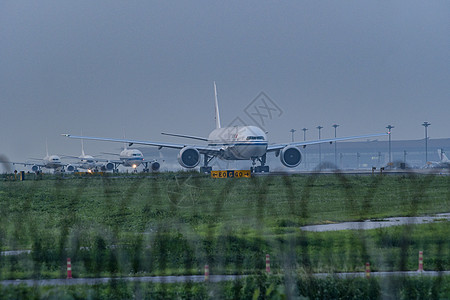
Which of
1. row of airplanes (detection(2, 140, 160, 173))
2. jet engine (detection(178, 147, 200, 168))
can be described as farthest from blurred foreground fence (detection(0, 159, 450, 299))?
row of airplanes (detection(2, 140, 160, 173))

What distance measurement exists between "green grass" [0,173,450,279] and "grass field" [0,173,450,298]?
0.05 metres

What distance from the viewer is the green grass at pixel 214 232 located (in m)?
24.6

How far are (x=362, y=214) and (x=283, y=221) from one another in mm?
6939

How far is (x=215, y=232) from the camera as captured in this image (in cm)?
3089

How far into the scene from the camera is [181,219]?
3572 cm

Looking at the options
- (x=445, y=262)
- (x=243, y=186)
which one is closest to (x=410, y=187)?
(x=243, y=186)

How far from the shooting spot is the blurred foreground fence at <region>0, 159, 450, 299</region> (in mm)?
19469

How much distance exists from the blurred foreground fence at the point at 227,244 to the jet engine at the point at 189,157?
23462 mm

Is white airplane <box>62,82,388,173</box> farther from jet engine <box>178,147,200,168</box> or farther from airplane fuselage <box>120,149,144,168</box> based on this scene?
airplane fuselage <box>120,149,144,168</box>

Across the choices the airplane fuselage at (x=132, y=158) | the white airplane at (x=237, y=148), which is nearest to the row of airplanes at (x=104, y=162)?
the airplane fuselage at (x=132, y=158)

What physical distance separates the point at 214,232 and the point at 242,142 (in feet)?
145

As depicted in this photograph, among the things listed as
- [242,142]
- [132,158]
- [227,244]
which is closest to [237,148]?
[242,142]

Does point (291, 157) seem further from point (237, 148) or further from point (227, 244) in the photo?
point (227, 244)

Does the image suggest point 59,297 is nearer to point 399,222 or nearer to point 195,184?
point 399,222
